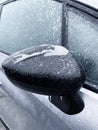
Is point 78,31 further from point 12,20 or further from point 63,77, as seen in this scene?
point 12,20

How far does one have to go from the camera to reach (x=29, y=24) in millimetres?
2635

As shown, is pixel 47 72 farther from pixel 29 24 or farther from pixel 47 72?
pixel 29 24

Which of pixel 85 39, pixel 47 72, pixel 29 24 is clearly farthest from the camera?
pixel 29 24

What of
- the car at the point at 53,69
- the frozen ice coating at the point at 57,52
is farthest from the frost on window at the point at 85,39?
the frozen ice coating at the point at 57,52

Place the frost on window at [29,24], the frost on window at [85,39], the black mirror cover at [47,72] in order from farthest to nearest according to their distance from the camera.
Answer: the frost on window at [29,24]
the frost on window at [85,39]
the black mirror cover at [47,72]

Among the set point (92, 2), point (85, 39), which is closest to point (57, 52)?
point (85, 39)

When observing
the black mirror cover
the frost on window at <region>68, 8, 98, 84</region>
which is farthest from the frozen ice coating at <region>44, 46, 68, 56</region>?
the frost on window at <region>68, 8, 98, 84</region>

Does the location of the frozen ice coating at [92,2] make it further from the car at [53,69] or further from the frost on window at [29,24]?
the frost on window at [29,24]

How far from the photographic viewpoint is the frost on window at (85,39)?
6.40 feet

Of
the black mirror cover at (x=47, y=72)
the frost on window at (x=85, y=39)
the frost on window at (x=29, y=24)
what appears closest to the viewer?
the black mirror cover at (x=47, y=72)

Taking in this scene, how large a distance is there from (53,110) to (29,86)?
0.98ft

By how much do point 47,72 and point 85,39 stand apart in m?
0.48

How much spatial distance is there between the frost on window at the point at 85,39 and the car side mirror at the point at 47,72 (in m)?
0.27

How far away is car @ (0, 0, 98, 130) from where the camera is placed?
166 cm
